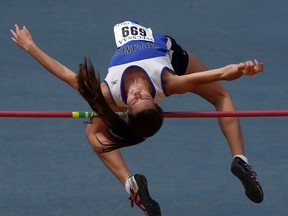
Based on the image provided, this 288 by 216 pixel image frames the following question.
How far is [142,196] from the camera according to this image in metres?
5.51

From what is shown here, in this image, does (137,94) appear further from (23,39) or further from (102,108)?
(23,39)

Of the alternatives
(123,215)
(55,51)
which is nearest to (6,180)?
(123,215)

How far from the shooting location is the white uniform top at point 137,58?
5223 mm

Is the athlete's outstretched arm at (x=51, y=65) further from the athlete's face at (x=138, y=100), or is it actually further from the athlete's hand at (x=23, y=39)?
the athlete's face at (x=138, y=100)

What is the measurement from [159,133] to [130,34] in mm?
1846

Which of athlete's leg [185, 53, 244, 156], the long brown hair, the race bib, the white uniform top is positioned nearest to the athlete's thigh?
athlete's leg [185, 53, 244, 156]

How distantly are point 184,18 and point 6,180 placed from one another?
294cm

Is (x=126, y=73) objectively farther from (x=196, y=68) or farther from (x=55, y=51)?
(x=55, y=51)

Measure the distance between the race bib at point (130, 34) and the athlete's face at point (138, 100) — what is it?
459 millimetres

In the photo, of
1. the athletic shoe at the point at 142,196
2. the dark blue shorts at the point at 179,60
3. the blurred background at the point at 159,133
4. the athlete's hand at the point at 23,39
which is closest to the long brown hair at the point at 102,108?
the athletic shoe at the point at 142,196

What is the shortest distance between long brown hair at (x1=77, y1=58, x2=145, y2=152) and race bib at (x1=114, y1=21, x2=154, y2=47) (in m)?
0.40

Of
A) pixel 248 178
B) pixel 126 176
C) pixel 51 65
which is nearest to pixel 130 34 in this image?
pixel 51 65

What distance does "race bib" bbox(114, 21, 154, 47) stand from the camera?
5.49 m

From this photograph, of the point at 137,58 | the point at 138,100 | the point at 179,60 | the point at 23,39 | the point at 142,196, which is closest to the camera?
the point at 138,100
